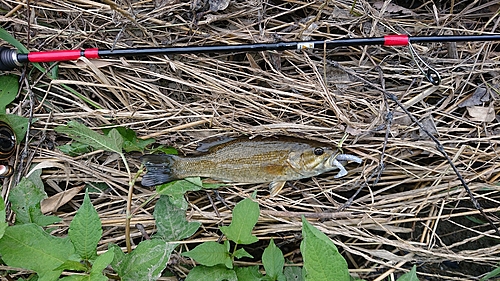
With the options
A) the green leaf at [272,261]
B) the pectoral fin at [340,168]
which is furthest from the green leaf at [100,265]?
the pectoral fin at [340,168]

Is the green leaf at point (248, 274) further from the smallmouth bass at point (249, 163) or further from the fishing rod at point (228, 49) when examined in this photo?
the fishing rod at point (228, 49)

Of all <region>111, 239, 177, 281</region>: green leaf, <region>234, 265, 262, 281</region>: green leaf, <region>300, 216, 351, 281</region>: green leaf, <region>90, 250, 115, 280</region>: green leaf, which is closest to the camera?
<region>300, 216, 351, 281</region>: green leaf

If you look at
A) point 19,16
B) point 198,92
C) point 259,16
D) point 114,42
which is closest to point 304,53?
point 259,16

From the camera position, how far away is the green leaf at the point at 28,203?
274 centimetres

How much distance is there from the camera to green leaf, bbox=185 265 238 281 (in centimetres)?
262

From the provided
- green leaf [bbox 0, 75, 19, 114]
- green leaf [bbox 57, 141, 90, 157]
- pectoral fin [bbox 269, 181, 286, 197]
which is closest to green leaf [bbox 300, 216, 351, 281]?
pectoral fin [bbox 269, 181, 286, 197]

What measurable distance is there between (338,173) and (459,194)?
0.93 metres

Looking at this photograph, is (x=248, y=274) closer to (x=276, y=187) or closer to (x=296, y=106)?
(x=276, y=187)

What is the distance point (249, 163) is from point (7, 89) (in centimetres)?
199

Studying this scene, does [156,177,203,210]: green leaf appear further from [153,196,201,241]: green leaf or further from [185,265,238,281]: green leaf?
[185,265,238,281]: green leaf

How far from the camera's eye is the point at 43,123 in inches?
123

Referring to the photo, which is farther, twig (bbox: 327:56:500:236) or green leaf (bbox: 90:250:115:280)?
twig (bbox: 327:56:500:236)

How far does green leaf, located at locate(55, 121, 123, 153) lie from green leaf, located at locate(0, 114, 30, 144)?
414 millimetres

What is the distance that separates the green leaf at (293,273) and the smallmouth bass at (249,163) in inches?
22.7
